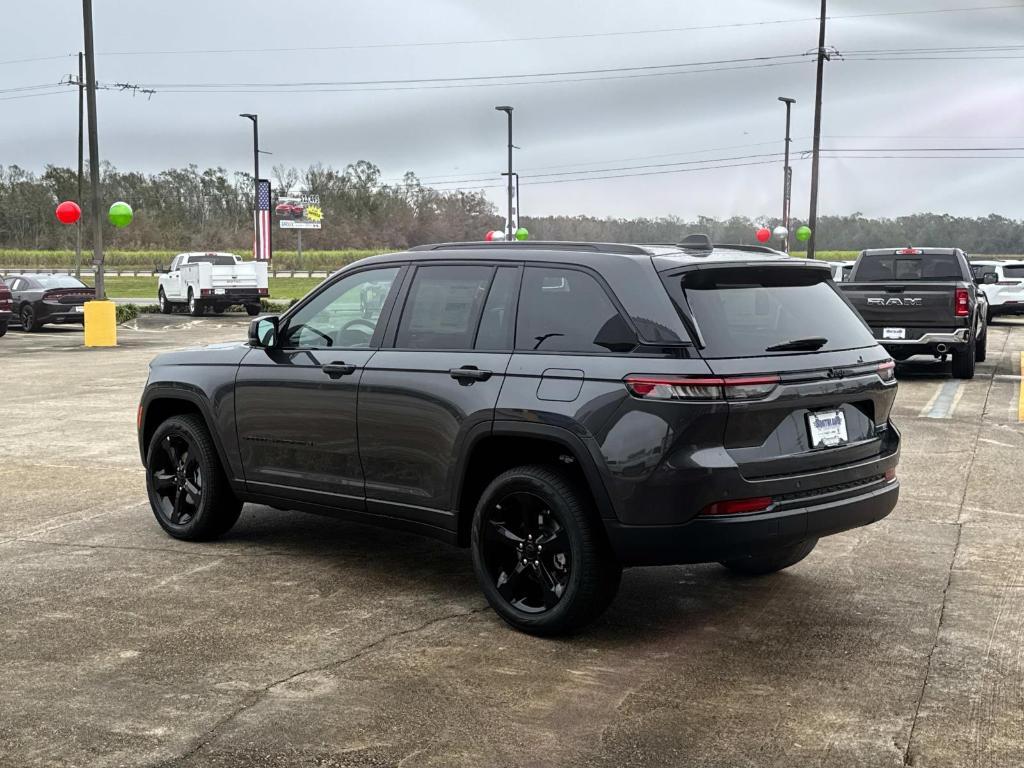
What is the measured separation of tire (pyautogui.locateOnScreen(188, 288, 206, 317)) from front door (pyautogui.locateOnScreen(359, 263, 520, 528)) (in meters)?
30.8

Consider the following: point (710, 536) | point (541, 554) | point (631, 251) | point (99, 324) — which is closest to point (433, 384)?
point (541, 554)

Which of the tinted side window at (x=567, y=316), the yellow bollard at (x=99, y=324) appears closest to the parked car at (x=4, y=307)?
the yellow bollard at (x=99, y=324)

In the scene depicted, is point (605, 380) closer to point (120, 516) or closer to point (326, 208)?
point (120, 516)

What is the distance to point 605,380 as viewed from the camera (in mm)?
4992

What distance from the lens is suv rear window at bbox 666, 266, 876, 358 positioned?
5043 millimetres

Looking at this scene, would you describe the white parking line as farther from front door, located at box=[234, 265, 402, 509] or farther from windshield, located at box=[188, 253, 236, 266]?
windshield, located at box=[188, 253, 236, 266]

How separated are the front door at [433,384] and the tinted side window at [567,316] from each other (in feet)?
0.29

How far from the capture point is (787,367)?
16.6ft

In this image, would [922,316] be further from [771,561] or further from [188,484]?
[188,484]

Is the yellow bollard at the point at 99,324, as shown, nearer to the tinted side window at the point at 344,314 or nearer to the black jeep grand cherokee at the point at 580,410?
the tinted side window at the point at 344,314

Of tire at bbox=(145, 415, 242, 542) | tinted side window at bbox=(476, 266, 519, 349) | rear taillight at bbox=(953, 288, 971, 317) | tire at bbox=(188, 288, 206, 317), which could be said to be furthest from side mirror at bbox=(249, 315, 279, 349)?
tire at bbox=(188, 288, 206, 317)

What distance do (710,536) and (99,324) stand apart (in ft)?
69.7

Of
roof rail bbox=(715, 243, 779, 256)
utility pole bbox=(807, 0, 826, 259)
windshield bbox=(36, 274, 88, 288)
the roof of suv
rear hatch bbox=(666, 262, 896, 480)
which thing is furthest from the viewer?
utility pole bbox=(807, 0, 826, 259)

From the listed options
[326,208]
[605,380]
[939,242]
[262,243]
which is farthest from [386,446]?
[326,208]
